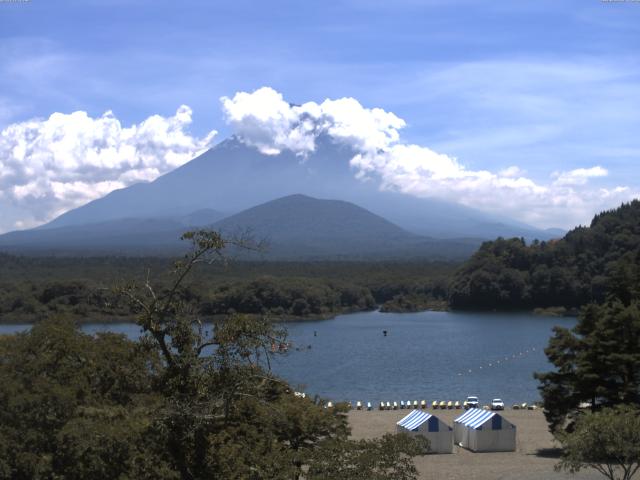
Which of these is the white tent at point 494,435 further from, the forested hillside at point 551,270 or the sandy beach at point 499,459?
the forested hillside at point 551,270

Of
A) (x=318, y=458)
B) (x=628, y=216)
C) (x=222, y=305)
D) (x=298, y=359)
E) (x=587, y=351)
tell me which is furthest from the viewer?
(x=628, y=216)

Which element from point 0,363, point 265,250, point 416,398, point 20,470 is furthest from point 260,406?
point 416,398

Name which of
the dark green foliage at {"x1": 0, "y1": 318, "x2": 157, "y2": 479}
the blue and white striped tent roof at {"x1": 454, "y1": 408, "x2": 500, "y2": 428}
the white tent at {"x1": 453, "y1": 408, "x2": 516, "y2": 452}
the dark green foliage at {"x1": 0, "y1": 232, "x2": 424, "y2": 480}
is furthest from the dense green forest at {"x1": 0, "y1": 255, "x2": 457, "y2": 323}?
the dark green foliage at {"x1": 0, "y1": 232, "x2": 424, "y2": 480}

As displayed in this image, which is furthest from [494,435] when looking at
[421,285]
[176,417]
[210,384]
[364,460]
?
[421,285]

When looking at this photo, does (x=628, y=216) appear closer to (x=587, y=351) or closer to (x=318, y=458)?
(x=587, y=351)

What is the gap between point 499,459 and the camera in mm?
19094

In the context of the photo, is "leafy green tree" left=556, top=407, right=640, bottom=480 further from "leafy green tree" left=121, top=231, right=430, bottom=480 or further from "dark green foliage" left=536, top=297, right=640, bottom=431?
"dark green foliage" left=536, top=297, right=640, bottom=431

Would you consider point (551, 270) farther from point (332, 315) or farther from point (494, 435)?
point (494, 435)

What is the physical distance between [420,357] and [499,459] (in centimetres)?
2294

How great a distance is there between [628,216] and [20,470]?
6821 cm

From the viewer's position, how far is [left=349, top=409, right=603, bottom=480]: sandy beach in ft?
56.1

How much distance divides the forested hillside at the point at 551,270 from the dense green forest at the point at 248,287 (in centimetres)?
465

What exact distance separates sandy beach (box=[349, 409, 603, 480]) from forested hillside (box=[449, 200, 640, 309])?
42.1 metres

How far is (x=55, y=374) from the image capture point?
1070 cm
